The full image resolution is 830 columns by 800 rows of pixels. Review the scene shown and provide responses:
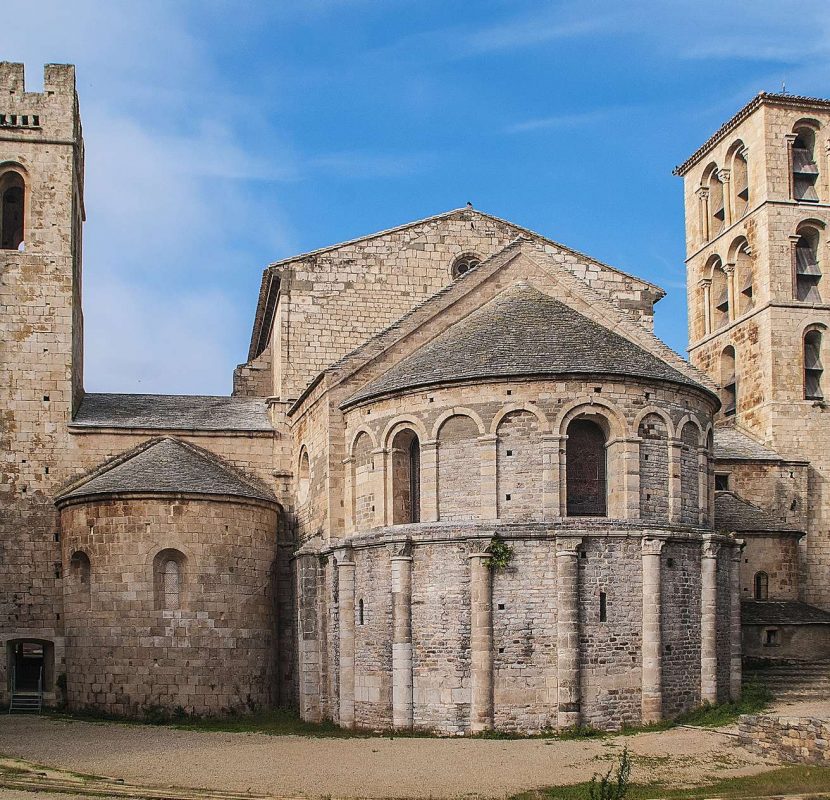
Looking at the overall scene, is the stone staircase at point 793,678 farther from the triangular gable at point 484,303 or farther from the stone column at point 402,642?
the stone column at point 402,642

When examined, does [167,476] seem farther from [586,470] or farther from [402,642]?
[586,470]

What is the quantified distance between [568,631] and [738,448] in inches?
639

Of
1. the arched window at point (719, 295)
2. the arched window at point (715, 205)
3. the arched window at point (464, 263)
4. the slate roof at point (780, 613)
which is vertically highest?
the arched window at point (715, 205)

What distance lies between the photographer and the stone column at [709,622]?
25359 mm

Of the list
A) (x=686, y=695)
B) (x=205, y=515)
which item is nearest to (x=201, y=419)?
(x=205, y=515)

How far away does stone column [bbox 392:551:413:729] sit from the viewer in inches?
982

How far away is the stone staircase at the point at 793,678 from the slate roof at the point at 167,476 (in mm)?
13296

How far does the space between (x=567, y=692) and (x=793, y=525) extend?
15.2 meters

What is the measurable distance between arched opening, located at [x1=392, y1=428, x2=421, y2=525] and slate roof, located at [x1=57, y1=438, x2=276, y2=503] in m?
5.03

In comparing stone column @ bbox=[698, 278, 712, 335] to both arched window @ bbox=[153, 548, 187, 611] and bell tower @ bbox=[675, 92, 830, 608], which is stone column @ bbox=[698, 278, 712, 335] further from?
arched window @ bbox=[153, 548, 187, 611]

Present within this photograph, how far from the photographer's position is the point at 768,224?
40.8 meters

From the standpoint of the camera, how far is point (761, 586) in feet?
115

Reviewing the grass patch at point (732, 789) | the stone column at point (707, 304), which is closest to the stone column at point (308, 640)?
the grass patch at point (732, 789)

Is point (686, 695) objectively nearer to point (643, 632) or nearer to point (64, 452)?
point (643, 632)
